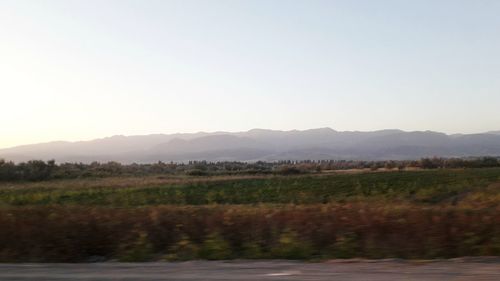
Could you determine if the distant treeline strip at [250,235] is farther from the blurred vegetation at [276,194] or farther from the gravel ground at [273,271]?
the blurred vegetation at [276,194]

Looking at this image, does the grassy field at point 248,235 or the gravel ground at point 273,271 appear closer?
the gravel ground at point 273,271

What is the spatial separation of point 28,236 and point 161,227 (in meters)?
3.02

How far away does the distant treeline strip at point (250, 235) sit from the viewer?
11523 millimetres

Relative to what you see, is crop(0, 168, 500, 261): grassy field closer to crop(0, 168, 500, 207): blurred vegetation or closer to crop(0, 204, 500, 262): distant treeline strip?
crop(0, 204, 500, 262): distant treeline strip

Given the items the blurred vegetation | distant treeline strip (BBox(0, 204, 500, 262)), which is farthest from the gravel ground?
the blurred vegetation

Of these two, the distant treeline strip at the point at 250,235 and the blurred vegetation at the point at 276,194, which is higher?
the distant treeline strip at the point at 250,235

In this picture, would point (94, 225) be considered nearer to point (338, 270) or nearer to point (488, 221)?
point (338, 270)

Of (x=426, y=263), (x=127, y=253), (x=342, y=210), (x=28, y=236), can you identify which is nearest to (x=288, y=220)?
(x=342, y=210)

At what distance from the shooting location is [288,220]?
1412cm

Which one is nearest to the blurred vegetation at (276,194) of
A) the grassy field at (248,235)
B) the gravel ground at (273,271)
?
the grassy field at (248,235)

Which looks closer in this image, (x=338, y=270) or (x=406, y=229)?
(x=338, y=270)

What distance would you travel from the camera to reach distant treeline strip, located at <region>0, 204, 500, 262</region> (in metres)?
11.5

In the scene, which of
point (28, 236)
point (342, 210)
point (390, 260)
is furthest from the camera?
point (342, 210)

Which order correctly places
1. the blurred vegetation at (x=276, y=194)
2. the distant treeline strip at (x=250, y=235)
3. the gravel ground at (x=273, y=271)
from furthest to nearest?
the blurred vegetation at (x=276, y=194)
the distant treeline strip at (x=250, y=235)
the gravel ground at (x=273, y=271)
